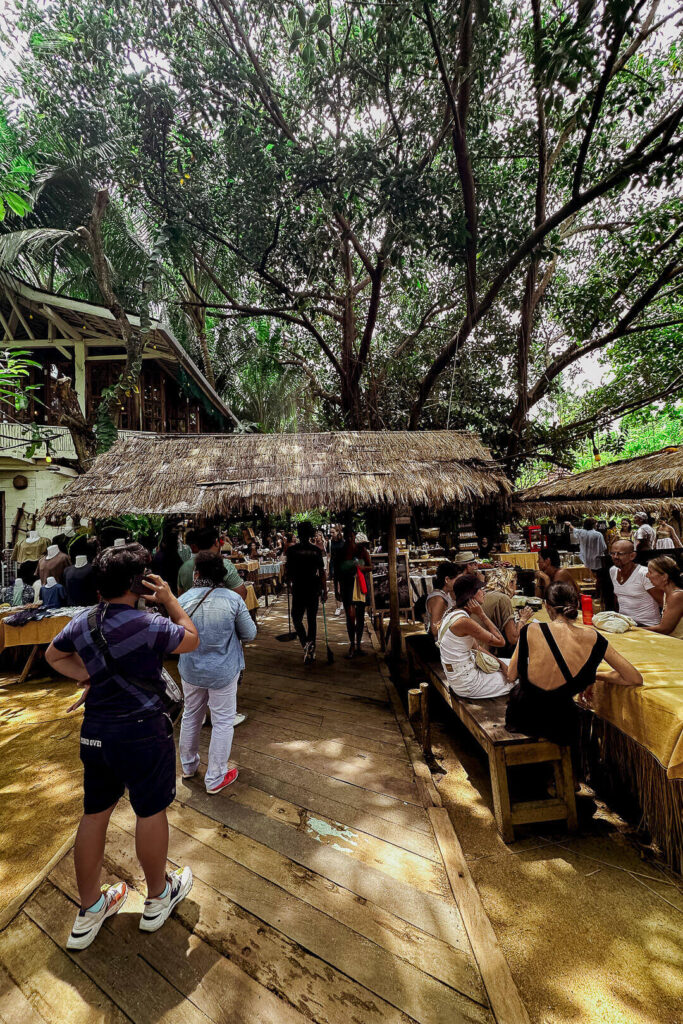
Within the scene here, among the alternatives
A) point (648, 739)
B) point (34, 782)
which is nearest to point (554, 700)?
point (648, 739)

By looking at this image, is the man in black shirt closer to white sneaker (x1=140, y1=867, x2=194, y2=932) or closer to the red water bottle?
the red water bottle

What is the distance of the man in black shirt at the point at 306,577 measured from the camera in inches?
219

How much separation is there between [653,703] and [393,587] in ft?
12.0

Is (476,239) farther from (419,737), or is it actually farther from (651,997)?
(651,997)

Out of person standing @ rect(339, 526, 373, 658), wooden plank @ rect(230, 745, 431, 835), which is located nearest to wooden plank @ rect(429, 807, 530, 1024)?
wooden plank @ rect(230, 745, 431, 835)

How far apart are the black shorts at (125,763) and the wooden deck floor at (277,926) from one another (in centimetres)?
62

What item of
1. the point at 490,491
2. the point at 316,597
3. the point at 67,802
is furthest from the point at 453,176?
the point at 67,802

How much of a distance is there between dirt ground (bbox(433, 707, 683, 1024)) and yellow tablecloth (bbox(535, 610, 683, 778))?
2.26 feet

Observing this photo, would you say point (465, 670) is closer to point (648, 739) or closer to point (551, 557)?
point (648, 739)

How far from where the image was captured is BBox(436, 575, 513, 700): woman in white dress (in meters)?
3.44

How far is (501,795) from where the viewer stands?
8.95 ft

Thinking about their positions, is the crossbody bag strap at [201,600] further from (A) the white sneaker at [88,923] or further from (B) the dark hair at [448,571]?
(B) the dark hair at [448,571]

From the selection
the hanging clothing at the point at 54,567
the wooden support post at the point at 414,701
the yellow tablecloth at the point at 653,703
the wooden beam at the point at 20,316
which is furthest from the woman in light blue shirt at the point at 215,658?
the wooden beam at the point at 20,316

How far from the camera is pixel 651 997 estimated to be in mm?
1749
